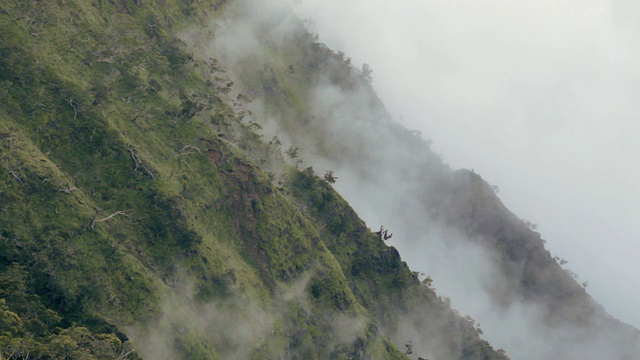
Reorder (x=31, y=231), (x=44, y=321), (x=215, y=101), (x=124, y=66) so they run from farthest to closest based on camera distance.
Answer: (x=215, y=101) < (x=124, y=66) < (x=31, y=231) < (x=44, y=321)

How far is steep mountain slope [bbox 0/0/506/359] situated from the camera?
3775 inches

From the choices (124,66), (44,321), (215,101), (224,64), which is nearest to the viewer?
(44,321)

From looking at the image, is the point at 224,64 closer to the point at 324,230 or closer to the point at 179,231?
the point at 324,230

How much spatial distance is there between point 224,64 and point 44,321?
10781 centimetres

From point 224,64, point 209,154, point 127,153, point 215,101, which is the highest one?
point 224,64

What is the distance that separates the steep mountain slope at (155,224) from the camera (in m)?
95.9

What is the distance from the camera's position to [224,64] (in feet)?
600

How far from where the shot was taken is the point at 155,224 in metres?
114

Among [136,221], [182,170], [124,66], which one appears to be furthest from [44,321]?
[124,66]

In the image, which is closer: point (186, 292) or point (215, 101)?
point (186, 292)

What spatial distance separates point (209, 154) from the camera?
441 ft

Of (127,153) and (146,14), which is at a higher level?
(146,14)

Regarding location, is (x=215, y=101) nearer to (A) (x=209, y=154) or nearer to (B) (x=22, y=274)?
(A) (x=209, y=154)

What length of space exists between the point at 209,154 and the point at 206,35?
60911 mm
